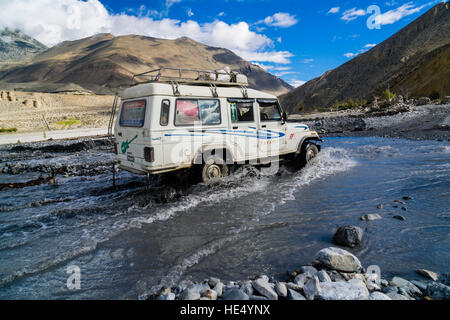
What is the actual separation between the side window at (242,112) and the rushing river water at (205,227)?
1.80 metres

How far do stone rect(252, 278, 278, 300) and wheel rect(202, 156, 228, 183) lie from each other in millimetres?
4232

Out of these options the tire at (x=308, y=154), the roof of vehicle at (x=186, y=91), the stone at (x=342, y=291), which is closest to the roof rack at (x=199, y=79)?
the roof of vehicle at (x=186, y=91)

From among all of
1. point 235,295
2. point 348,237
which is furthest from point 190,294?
point 348,237

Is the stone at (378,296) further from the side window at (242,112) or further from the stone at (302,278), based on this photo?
the side window at (242,112)

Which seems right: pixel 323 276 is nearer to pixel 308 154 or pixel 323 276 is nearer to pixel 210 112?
pixel 210 112

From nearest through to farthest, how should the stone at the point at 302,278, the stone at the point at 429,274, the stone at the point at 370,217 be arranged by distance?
the stone at the point at 302,278, the stone at the point at 429,274, the stone at the point at 370,217

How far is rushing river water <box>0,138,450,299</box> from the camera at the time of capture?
12.5 feet

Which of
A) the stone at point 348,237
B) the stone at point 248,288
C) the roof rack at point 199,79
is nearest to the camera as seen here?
the stone at point 248,288

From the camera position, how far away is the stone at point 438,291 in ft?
9.52

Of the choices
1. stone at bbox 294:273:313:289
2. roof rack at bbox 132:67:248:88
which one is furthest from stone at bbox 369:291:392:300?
roof rack at bbox 132:67:248:88

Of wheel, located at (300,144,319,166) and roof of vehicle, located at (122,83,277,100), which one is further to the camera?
wheel, located at (300,144,319,166)

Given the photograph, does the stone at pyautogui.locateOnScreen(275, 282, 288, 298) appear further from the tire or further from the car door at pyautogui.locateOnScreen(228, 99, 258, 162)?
the tire

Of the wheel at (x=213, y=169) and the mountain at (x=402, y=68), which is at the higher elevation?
the mountain at (x=402, y=68)
